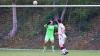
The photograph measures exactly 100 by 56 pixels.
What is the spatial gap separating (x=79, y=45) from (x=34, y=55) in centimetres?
577

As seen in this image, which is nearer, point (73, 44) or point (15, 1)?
point (73, 44)

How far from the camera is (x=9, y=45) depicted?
84.2ft

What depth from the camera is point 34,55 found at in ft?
67.6

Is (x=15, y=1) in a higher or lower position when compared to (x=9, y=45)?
higher

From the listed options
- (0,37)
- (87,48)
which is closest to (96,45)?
(87,48)

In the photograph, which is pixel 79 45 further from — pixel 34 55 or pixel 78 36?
pixel 34 55

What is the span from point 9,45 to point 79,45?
3958mm

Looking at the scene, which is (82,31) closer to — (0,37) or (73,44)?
(73,44)

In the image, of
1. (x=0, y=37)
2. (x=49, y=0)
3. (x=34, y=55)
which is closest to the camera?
(x=34, y=55)

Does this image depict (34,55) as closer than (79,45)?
Yes

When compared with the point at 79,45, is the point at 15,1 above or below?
above

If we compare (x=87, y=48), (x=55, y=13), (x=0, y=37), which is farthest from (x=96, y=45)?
(x=0, y=37)

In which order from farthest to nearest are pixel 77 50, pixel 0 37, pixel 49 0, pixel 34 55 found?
1. pixel 49 0
2. pixel 0 37
3. pixel 77 50
4. pixel 34 55

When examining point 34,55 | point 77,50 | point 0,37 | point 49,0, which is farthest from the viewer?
point 49,0
